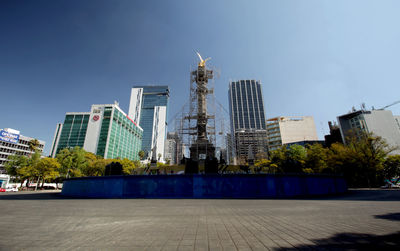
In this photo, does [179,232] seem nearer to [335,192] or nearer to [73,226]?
[73,226]

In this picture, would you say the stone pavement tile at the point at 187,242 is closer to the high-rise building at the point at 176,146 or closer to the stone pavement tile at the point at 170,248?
the stone pavement tile at the point at 170,248

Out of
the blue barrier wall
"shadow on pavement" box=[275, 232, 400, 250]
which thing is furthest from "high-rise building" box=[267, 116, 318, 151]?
"shadow on pavement" box=[275, 232, 400, 250]

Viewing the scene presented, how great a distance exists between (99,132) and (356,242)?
112m

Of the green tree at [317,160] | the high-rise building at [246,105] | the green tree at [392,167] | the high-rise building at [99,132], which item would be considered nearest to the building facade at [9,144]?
the high-rise building at [99,132]

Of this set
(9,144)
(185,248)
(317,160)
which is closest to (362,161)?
(317,160)

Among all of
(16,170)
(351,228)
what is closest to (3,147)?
(16,170)

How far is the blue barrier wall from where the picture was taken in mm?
13516

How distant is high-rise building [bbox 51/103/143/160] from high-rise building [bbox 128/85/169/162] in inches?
1841

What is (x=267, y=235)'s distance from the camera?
4000 mm

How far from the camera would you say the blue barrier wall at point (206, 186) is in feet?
44.3

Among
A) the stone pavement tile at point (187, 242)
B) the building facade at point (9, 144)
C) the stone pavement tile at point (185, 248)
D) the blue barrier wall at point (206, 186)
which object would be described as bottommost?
the stone pavement tile at point (187, 242)

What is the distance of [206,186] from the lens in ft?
44.9

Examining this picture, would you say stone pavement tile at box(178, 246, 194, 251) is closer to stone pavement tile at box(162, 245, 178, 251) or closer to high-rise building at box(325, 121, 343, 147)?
stone pavement tile at box(162, 245, 178, 251)

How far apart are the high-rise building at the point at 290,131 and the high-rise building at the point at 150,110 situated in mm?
103137
